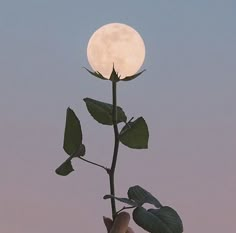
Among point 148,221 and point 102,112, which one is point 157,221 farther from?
point 102,112

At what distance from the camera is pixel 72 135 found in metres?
0.55

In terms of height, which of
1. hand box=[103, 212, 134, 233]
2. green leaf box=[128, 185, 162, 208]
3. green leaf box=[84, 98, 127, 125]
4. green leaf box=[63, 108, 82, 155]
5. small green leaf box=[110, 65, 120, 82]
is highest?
small green leaf box=[110, 65, 120, 82]

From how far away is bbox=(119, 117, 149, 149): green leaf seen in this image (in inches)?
21.2

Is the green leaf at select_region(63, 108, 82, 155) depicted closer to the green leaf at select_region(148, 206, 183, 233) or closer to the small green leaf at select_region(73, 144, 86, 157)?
the small green leaf at select_region(73, 144, 86, 157)

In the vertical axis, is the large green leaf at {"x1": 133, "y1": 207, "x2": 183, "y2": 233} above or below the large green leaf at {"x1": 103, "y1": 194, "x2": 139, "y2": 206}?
below

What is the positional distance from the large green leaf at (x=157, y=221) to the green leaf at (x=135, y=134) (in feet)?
0.26

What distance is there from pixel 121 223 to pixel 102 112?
0.13 metres

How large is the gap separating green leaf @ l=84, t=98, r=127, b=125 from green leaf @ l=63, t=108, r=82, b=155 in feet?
0.09

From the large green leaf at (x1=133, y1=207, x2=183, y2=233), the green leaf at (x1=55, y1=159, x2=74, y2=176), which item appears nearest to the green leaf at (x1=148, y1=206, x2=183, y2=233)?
the large green leaf at (x1=133, y1=207, x2=183, y2=233)

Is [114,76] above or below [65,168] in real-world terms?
above

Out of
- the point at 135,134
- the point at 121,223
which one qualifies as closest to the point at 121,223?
the point at 121,223

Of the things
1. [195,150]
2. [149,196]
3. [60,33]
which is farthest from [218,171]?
[149,196]

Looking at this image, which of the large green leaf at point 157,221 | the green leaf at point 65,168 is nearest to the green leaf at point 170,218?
the large green leaf at point 157,221

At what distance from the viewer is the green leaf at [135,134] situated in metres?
0.54
